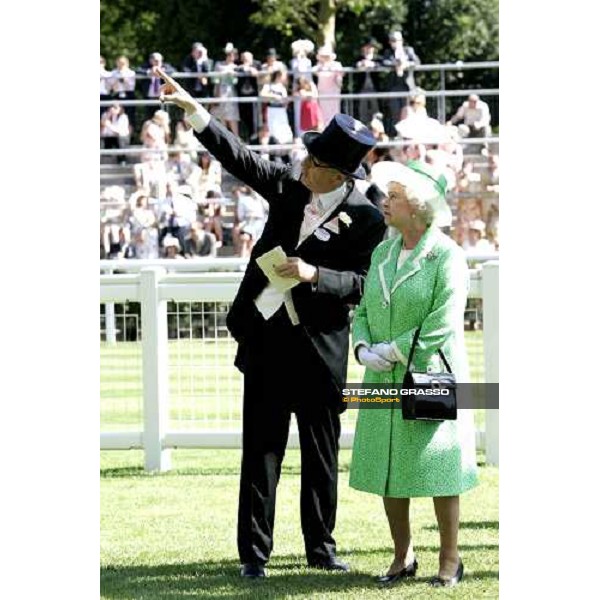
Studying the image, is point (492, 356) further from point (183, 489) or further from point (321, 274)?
point (321, 274)

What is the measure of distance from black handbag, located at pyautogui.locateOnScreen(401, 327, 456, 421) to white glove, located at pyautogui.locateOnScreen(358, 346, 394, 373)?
0.33 ft

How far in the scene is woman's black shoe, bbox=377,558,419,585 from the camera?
7.05 m

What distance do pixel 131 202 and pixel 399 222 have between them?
18416 mm

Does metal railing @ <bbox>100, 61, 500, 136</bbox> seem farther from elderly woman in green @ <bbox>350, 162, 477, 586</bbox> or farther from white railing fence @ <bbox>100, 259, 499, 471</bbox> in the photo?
elderly woman in green @ <bbox>350, 162, 477, 586</bbox>

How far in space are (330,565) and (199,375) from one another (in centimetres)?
348

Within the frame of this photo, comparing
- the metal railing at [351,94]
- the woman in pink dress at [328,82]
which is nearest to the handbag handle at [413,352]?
the metal railing at [351,94]

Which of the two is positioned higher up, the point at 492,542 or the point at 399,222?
the point at 399,222

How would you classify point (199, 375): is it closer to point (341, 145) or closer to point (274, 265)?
point (274, 265)

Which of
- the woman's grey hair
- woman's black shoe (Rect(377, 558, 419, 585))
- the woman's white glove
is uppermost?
the woman's white glove

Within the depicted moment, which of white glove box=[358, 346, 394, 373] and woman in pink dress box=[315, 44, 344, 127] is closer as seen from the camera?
white glove box=[358, 346, 394, 373]

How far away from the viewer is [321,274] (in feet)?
23.6

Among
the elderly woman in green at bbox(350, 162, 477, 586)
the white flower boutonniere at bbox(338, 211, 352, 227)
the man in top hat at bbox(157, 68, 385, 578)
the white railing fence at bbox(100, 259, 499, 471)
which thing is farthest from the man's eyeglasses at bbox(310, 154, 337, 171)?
the white railing fence at bbox(100, 259, 499, 471)

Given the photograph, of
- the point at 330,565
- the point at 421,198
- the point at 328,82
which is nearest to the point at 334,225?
the point at 421,198
